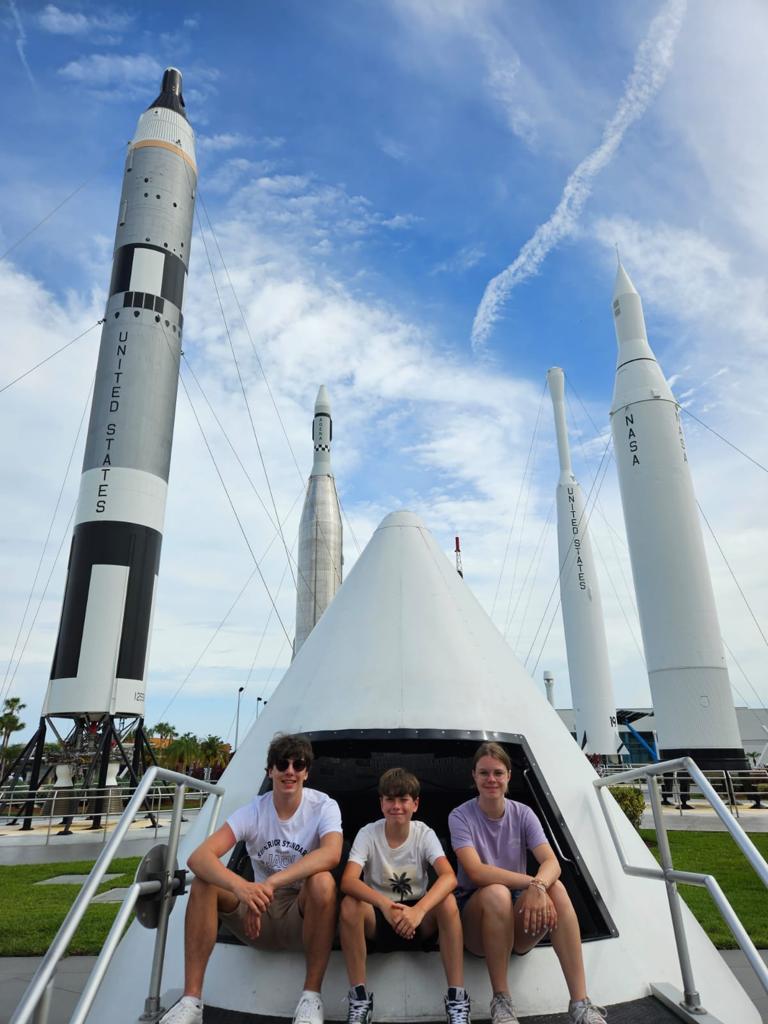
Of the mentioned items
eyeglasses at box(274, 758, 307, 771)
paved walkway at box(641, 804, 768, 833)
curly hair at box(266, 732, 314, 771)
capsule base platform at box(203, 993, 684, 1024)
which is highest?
curly hair at box(266, 732, 314, 771)

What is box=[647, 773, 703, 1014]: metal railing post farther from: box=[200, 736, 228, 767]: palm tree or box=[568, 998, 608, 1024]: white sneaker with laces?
box=[200, 736, 228, 767]: palm tree

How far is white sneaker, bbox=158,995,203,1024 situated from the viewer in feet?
8.79

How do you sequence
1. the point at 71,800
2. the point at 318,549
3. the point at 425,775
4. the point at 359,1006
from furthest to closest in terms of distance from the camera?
the point at 318,549, the point at 71,800, the point at 425,775, the point at 359,1006

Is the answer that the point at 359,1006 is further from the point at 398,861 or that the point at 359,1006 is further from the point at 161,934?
the point at 161,934

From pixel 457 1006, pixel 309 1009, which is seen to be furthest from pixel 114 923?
pixel 457 1006

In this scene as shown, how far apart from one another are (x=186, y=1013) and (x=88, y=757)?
16.9 meters

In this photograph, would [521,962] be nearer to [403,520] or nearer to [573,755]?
[573,755]

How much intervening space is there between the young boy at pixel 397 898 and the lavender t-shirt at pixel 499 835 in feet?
0.59

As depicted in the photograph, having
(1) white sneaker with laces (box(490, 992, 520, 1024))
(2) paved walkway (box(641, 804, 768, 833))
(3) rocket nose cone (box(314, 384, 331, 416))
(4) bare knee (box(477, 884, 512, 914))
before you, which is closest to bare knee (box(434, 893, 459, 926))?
(4) bare knee (box(477, 884, 512, 914))

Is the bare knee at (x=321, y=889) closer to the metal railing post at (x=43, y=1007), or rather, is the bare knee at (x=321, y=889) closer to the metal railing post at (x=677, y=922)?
the metal railing post at (x=43, y=1007)

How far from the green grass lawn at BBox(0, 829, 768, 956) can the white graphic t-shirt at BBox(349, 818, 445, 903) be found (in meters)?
4.00

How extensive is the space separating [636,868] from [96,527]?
1694cm

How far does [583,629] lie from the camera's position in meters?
28.4

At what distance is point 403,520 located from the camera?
550 cm
